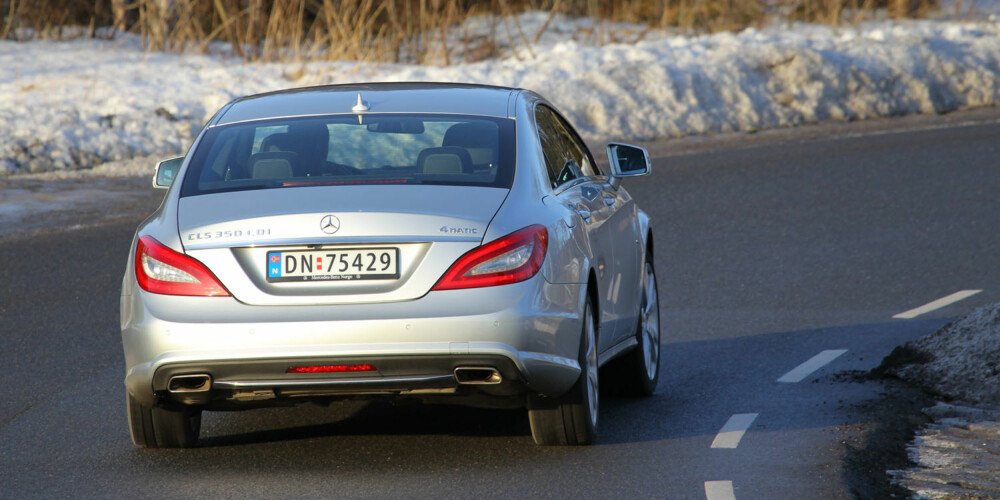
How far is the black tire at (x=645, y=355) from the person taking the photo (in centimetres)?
766

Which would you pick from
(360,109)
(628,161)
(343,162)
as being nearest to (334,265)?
(360,109)

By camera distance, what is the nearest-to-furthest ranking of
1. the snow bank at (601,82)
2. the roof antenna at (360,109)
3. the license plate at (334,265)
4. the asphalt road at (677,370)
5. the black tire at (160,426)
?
the license plate at (334,265), the asphalt road at (677,370), the black tire at (160,426), the roof antenna at (360,109), the snow bank at (601,82)

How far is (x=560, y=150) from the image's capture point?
7.16 metres

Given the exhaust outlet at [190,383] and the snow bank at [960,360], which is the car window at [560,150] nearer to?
the exhaust outlet at [190,383]

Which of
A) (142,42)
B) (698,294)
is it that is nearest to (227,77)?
(142,42)

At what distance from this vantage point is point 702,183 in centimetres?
1519

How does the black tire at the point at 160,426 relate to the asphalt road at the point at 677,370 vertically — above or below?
above

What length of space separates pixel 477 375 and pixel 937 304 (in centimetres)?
526

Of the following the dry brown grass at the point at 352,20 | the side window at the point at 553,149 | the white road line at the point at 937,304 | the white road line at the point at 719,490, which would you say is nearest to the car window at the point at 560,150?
the side window at the point at 553,149

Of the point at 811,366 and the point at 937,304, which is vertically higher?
the point at 811,366

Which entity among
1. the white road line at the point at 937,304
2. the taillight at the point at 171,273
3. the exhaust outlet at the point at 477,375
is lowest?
the white road line at the point at 937,304

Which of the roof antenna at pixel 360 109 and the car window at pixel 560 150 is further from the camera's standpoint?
the car window at pixel 560 150

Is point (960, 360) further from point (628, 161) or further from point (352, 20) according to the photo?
point (352, 20)

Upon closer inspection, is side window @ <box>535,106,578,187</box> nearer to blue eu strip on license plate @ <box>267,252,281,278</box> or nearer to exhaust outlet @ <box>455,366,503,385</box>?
exhaust outlet @ <box>455,366,503,385</box>
